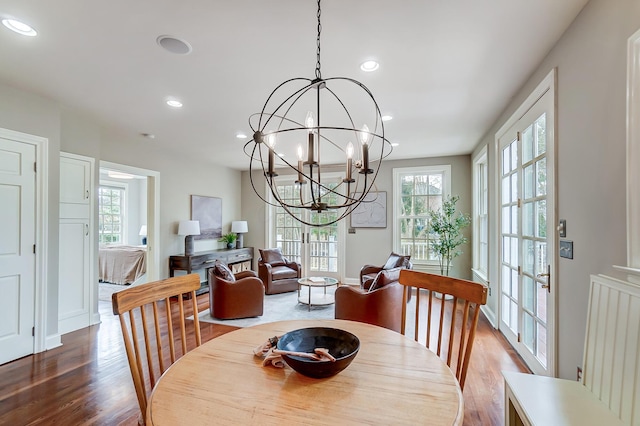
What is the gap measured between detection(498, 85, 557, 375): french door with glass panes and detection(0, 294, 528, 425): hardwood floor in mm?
370

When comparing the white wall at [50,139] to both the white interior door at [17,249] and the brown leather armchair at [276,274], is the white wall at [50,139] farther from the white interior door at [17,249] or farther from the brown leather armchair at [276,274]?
the brown leather armchair at [276,274]

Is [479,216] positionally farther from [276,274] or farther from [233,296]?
[233,296]

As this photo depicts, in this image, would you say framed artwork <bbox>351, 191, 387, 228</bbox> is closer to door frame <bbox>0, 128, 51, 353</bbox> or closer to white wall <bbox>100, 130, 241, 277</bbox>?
white wall <bbox>100, 130, 241, 277</bbox>

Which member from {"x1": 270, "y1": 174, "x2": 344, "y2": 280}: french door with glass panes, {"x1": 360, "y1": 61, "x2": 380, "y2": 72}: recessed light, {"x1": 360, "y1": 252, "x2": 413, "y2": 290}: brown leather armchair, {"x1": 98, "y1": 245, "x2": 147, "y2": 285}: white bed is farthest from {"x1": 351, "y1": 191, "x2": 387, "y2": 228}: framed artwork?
{"x1": 98, "y1": 245, "x2": 147, "y2": 285}: white bed

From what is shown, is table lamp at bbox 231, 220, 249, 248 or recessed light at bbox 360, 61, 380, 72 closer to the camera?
recessed light at bbox 360, 61, 380, 72

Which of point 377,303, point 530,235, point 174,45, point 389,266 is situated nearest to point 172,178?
point 174,45

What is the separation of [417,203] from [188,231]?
425 centimetres

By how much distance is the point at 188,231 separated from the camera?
16.9 ft

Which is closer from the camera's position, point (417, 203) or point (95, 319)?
point (95, 319)

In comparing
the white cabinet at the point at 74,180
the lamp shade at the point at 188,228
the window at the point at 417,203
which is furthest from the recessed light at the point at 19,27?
the window at the point at 417,203

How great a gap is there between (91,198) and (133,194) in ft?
17.1

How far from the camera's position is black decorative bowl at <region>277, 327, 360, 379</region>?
3.42ft

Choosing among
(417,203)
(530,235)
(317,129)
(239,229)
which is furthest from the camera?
(239,229)

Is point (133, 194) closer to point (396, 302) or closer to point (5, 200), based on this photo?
point (5, 200)
